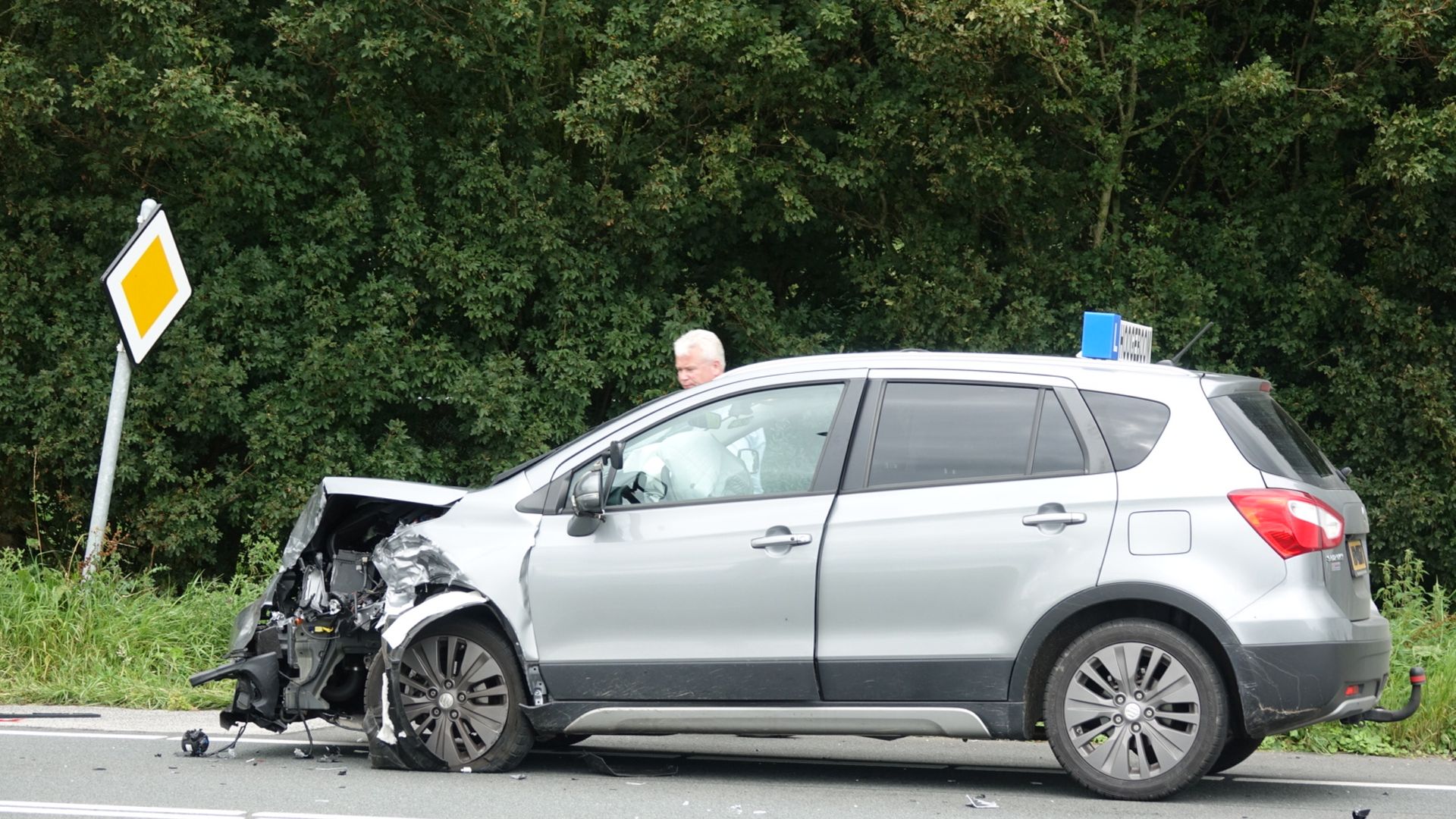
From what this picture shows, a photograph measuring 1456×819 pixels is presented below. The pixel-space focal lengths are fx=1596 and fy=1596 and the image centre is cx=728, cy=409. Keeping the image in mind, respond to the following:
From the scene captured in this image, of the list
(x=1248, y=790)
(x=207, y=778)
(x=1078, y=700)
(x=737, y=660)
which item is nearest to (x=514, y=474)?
(x=737, y=660)

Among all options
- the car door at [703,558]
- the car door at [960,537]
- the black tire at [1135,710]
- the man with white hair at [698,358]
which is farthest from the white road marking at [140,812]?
the man with white hair at [698,358]

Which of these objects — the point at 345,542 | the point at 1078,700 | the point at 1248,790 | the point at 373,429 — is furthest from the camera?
the point at 373,429

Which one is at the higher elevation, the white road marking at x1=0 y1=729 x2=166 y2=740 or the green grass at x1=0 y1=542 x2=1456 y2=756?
the green grass at x1=0 y1=542 x2=1456 y2=756

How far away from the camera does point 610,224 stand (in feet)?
49.8

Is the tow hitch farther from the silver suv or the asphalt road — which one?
the asphalt road

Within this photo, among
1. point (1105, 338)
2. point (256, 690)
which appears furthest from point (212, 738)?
point (1105, 338)

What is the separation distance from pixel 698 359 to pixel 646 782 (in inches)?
93.2

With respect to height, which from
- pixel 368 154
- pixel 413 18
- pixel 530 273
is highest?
pixel 413 18

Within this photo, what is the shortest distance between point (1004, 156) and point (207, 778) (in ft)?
32.1

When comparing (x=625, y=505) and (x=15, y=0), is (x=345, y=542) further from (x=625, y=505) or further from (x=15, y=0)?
(x=15, y=0)

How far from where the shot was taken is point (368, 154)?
50.7 ft

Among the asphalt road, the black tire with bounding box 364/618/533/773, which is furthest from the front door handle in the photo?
the black tire with bounding box 364/618/533/773

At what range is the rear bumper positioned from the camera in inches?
231

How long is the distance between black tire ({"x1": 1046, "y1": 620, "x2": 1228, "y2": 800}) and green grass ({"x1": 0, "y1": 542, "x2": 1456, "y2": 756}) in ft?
7.52
